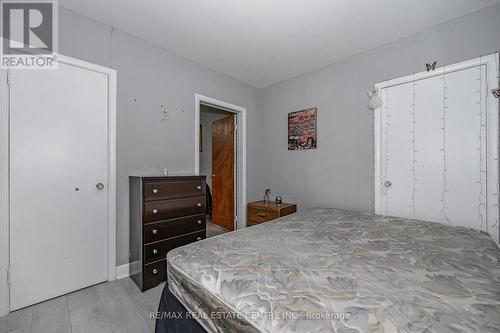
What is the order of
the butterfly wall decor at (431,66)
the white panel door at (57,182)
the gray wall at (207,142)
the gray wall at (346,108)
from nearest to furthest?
the white panel door at (57,182) < the gray wall at (346,108) < the butterfly wall decor at (431,66) < the gray wall at (207,142)

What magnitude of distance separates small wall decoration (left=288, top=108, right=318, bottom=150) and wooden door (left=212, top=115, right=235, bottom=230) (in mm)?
1007

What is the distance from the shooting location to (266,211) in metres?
3.11

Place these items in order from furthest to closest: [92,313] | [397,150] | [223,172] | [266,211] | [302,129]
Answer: [223,172] → [302,129] → [266,211] → [397,150] → [92,313]

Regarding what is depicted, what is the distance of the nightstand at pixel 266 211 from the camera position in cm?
302

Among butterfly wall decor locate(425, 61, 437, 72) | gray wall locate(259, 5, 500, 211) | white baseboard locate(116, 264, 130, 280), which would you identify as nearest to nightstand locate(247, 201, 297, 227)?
gray wall locate(259, 5, 500, 211)

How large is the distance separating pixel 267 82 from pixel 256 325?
3.48 meters

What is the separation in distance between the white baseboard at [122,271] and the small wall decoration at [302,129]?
2628 mm

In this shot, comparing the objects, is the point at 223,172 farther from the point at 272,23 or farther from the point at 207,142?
the point at 272,23

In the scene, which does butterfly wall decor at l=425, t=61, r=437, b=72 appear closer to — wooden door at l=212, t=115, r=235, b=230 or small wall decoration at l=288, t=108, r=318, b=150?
small wall decoration at l=288, t=108, r=318, b=150

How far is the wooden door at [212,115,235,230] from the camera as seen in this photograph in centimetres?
380

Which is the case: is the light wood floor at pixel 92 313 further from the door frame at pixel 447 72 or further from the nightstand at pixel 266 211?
the door frame at pixel 447 72

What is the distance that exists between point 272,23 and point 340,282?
2.24 m

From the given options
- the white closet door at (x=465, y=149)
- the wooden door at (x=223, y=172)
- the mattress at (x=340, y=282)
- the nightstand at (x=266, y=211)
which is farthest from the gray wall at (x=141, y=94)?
the white closet door at (x=465, y=149)

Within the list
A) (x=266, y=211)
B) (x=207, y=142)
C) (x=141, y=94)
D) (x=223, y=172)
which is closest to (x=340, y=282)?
(x=266, y=211)
